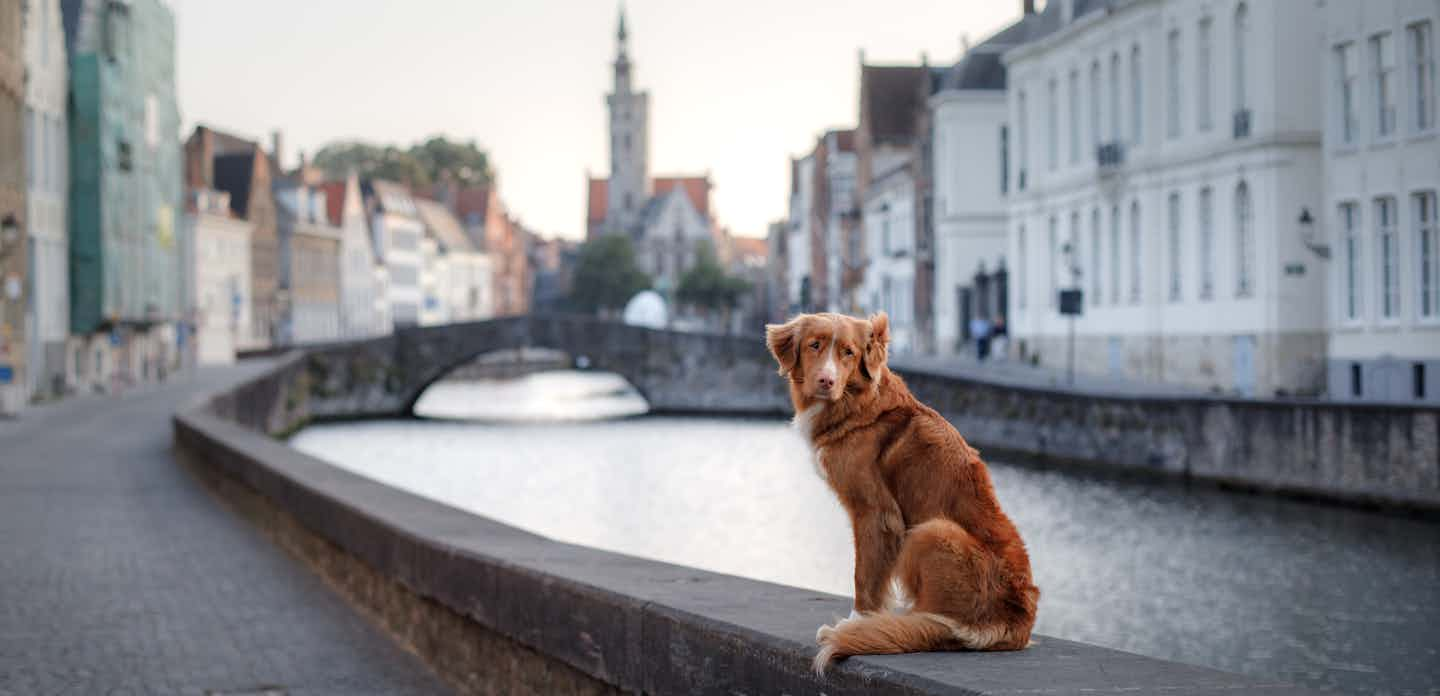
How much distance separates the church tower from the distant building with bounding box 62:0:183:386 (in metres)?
104

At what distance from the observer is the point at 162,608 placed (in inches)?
441

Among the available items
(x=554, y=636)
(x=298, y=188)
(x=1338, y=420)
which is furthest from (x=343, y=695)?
(x=298, y=188)

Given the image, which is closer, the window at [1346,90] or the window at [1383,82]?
the window at [1383,82]

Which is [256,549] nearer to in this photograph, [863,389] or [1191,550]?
[863,389]

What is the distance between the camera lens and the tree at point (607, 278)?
447 feet

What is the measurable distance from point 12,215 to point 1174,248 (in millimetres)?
20225

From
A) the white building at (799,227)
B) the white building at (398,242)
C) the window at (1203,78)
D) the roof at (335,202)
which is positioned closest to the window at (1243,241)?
the window at (1203,78)

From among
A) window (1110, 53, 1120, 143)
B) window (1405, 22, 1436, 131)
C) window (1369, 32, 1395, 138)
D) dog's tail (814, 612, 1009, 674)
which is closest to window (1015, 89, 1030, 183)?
window (1110, 53, 1120, 143)

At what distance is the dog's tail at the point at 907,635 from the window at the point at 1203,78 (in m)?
33.4

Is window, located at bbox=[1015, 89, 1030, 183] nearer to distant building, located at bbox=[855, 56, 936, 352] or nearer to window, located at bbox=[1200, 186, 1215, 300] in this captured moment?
distant building, located at bbox=[855, 56, 936, 352]

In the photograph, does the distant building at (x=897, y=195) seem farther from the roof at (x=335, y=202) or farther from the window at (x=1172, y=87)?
the roof at (x=335, y=202)

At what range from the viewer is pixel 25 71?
4212 cm

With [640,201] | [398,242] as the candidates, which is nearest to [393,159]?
[398,242]

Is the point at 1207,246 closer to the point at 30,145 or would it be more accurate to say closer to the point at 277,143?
the point at 30,145
